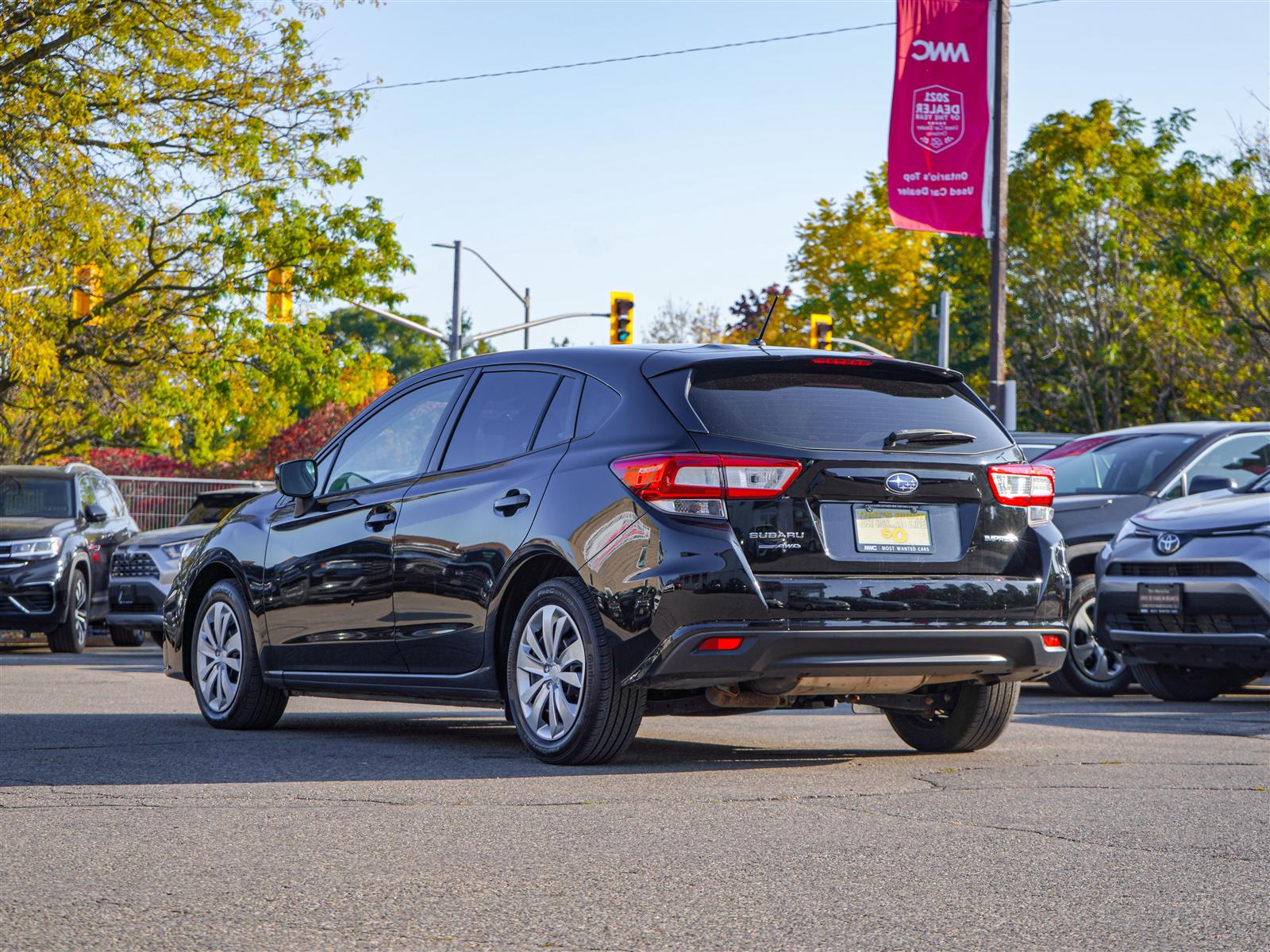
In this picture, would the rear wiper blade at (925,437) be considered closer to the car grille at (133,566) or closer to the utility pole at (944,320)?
the car grille at (133,566)

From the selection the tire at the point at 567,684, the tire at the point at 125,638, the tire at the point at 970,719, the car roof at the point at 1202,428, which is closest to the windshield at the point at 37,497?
the tire at the point at 125,638

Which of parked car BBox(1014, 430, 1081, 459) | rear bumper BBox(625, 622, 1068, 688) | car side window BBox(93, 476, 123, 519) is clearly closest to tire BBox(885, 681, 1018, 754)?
rear bumper BBox(625, 622, 1068, 688)

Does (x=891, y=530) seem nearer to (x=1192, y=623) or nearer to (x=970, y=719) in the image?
(x=970, y=719)

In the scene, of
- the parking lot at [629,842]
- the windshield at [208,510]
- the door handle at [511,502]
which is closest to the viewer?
the parking lot at [629,842]

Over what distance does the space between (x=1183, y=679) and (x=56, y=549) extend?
10548 mm

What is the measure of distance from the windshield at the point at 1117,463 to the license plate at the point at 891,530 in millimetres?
5994

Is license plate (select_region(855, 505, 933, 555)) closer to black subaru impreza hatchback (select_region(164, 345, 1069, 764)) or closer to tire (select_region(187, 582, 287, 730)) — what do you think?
black subaru impreza hatchback (select_region(164, 345, 1069, 764))

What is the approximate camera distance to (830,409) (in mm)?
7020

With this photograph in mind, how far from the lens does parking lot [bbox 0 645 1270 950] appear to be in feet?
13.8

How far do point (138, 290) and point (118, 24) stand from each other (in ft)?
15.9

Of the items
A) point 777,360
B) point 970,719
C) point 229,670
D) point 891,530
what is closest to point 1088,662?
point 970,719

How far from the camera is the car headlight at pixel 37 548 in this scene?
16.8 meters

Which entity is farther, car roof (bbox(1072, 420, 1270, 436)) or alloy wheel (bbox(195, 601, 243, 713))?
car roof (bbox(1072, 420, 1270, 436))

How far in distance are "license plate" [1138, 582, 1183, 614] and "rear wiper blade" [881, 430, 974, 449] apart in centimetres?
412
